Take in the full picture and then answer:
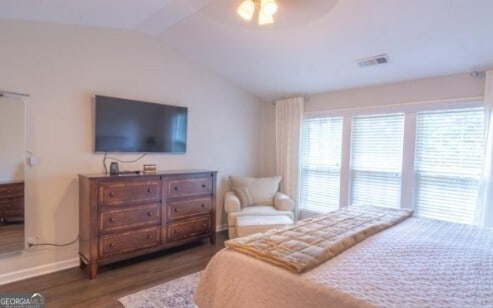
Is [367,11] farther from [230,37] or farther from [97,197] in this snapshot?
[97,197]

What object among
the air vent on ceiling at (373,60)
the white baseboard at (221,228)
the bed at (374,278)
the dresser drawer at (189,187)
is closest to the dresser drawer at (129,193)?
the dresser drawer at (189,187)

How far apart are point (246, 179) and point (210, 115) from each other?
109 centimetres

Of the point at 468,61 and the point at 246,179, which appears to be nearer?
the point at 468,61

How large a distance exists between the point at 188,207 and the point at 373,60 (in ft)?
8.95

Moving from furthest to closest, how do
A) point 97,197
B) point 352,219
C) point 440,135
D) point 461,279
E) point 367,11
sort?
point 440,135 → point 97,197 → point 367,11 → point 352,219 → point 461,279

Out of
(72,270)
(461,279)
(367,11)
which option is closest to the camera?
(461,279)

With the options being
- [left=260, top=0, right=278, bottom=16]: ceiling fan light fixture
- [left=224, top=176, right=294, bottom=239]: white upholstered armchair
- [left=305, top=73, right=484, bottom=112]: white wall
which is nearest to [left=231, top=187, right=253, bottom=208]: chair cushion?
[left=224, top=176, right=294, bottom=239]: white upholstered armchair

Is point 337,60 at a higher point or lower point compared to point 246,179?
higher

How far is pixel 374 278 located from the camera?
135 centimetres

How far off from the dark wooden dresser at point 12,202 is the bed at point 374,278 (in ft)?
6.90

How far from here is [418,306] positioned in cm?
112

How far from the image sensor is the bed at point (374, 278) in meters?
1.21

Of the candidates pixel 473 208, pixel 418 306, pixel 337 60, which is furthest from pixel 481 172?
pixel 418 306

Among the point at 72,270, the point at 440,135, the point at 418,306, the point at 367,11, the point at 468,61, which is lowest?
the point at 72,270
